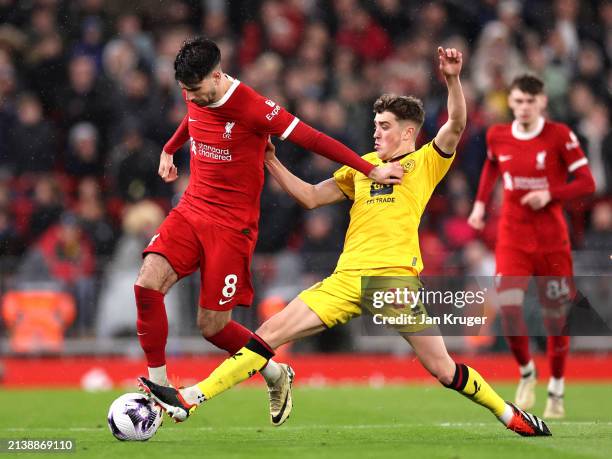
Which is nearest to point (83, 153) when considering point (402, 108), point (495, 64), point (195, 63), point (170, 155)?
point (495, 64)

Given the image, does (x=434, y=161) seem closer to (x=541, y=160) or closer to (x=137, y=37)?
(x=541, y=160)

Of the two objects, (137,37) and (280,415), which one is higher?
(137,37)

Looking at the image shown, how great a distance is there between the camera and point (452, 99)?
773 cm

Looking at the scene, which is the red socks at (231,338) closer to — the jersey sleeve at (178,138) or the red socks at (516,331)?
the jersey sleeve at (178,138)

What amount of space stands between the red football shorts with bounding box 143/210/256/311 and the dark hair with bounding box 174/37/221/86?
102cm

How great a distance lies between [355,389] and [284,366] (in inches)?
210

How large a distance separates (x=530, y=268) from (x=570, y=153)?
1.04 m

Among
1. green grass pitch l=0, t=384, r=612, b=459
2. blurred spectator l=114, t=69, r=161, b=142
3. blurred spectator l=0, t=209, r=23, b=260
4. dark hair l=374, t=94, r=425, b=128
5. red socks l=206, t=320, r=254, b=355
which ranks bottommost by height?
green grass pitch l=0, t=384, r=612, b=459

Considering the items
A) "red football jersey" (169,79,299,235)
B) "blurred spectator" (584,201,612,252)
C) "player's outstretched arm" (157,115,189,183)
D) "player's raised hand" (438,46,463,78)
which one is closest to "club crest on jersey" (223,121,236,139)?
"red football jersey" (169,79,299,235)

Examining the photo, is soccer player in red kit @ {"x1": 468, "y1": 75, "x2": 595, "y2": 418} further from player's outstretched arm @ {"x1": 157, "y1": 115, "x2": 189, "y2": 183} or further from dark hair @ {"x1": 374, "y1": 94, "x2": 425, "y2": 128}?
player's outstretched arm @ {"x1": 157, "y1": 115, "x2": 189, "y2": 183}

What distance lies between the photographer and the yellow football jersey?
7.83 metres

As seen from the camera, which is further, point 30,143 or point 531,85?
point 30,143

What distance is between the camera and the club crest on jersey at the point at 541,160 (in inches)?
408

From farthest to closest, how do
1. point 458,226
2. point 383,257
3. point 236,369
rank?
point 458,226 → point 383,257 → point 236,369
